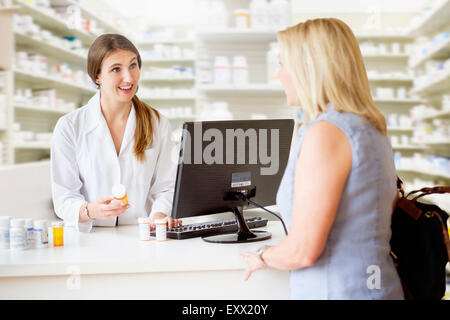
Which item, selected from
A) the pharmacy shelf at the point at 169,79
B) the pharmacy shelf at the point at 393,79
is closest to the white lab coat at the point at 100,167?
the pharmacy shelf at the point at 169,79

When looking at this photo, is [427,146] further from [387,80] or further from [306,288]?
[306,288]

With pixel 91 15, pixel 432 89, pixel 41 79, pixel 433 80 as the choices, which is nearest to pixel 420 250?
pixel 433 80

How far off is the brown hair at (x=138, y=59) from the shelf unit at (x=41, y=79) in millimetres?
2864

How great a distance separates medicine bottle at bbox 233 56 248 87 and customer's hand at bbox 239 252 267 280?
2.22 meters

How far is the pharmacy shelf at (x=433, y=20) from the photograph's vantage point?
5383 millimetres

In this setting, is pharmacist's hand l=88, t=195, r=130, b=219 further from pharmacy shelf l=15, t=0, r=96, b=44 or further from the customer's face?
pharmacy shelf l=15, t=0, r=96, b=44

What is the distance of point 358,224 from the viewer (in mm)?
1124

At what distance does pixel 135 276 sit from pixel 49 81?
4.97m

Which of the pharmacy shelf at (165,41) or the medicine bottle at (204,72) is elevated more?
the pharmacy shelf at (165,41)

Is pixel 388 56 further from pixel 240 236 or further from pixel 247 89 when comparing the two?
pixel 240 236

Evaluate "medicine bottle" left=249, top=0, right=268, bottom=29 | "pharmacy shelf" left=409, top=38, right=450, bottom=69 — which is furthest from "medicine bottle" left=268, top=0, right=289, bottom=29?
"pharmacy shelf" left=409, top=38, right=450, bottom=69

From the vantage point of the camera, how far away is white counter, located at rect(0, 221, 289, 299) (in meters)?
1.36

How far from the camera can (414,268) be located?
124 centimetres

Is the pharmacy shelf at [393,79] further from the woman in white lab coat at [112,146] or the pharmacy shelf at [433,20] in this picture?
the woman in white lab coat at [112,146]
